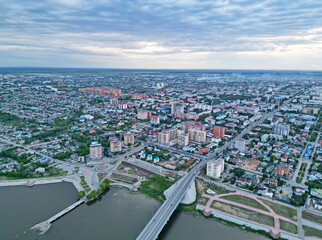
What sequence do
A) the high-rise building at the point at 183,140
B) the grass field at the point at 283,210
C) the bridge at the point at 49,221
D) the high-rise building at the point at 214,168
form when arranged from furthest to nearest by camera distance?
1. the high-rise building at the point at 183,140
2. the high-rise building at the point at 214,168
3. the grass field at the point at 283,210
4. the bridge at the point at 49,221

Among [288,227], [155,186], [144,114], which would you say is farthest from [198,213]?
[144,114]

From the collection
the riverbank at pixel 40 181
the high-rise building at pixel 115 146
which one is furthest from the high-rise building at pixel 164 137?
the riverbank at pixel 40 181

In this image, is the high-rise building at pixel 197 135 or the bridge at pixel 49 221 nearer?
the bridge at pixel 49 221

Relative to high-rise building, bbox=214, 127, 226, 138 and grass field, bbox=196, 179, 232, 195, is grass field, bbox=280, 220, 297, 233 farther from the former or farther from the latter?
high-rise building, bbox=214, 127, 226, 138

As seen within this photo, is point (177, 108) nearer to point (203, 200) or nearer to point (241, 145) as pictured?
point (241, 145)

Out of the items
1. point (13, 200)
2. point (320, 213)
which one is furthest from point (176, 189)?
point (13, 200)

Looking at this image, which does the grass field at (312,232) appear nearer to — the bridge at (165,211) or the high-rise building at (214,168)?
the high-rise building at (214,168)

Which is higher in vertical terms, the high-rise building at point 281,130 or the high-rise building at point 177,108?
the high-rise building at point 177,108

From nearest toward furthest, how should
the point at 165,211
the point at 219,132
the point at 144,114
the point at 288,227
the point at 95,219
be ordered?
the point at 288,227
the point at 165,211
the point at 95,219
the point at 219,132
the point at 144,114
